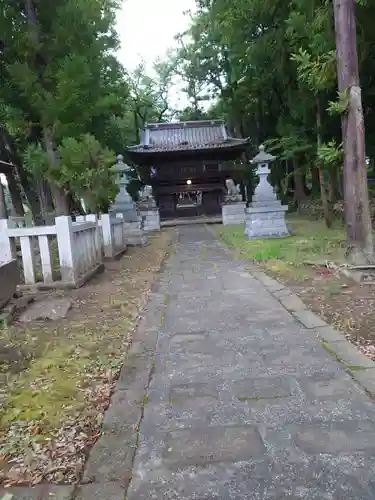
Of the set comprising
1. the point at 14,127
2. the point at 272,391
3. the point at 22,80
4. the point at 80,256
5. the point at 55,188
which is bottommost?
the point at 272,391

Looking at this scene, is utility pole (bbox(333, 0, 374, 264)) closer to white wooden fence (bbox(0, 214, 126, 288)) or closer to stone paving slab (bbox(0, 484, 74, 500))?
white wooden fence (bbox(0, 214, 126, 288))

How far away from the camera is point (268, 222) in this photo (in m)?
11.6

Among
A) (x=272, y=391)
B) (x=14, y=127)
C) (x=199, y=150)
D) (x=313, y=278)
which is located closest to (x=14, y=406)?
(x=272, y=391)

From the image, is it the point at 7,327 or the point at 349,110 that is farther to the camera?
the point at 349,110

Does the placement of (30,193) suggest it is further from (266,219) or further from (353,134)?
(353,134)

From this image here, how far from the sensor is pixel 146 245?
41.0 feet

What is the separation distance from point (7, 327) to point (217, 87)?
25.2 meters

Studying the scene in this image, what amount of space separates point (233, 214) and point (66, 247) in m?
14.2

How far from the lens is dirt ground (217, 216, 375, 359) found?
3906 mm

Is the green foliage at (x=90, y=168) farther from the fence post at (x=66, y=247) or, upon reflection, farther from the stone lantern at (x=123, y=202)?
the fence post at (x=66, y=247)

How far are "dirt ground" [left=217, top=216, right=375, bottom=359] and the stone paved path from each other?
36 centimetres

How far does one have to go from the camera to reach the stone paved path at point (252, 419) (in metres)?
1.80

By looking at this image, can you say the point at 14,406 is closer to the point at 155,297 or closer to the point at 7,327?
the point at 7,327

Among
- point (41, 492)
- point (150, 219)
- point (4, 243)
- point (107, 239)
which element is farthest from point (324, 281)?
point (150, 219)
